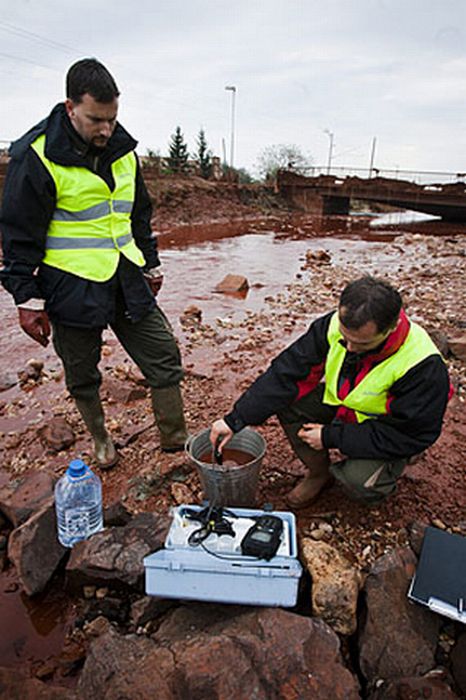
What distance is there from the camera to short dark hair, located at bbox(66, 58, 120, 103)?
2123mm

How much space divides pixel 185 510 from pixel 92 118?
1.82m

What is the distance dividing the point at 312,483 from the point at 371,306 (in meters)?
1.14

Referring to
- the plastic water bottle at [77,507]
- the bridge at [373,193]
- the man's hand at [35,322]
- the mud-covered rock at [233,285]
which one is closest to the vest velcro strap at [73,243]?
the man's hand at [35,322]

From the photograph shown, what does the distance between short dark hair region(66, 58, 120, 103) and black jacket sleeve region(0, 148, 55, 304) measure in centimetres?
34

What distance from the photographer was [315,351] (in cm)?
233

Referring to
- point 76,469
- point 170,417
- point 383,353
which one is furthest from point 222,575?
point 170,417

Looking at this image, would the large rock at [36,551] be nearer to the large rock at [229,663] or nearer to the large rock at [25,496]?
the large rock at [25,496]

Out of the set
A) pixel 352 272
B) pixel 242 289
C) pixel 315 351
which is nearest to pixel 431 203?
pixel 352 272

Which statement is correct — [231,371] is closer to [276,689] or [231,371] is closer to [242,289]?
[276,689]

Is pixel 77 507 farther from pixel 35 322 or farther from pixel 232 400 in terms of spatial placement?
pixel 232 400

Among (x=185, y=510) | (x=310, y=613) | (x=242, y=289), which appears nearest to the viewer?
(x=310, y=613)

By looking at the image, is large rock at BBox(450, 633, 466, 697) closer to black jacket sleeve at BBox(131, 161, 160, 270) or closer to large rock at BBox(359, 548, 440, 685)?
large rock at BBox(359, 548, 440, 685)

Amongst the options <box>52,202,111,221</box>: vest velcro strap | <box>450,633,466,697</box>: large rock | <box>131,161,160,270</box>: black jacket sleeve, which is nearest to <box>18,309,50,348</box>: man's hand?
<box>52,202,111,221</box>: vest velcro strap

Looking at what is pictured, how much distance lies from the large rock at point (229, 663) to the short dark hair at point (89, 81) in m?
2.23
